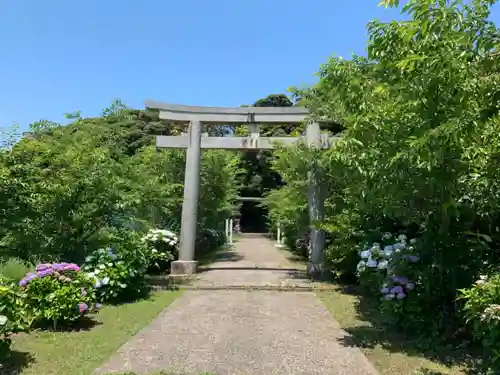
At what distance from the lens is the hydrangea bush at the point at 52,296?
5523 millimetres

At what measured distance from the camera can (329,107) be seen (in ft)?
31.8

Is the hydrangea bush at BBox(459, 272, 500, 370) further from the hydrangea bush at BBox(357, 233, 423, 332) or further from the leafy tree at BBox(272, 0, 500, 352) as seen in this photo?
the hydrangea bush at BBox(357, 233, 423, 332)

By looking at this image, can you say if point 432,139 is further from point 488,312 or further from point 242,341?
point 242,341

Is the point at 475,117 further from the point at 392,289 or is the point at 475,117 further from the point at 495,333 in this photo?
the point at 392,289

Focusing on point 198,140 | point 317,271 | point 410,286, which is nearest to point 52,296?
point 410,286

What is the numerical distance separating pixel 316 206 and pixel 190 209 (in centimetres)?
308

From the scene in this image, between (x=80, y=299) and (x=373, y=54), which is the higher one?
(x=373, y=54)

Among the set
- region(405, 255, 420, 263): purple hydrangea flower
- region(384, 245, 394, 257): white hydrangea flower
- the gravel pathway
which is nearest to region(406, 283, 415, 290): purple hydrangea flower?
region(405, 255, 420, 263): purple hydrangea flower

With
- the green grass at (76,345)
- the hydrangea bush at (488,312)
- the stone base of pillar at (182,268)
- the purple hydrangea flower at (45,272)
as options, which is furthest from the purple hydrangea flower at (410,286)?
the stone base of pillar at (182,268)

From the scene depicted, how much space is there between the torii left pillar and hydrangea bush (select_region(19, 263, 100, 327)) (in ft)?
16.6

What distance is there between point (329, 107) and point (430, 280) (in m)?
5.25

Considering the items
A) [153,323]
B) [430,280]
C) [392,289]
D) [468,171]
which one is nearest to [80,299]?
[153,323]

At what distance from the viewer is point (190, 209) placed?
10984 mm

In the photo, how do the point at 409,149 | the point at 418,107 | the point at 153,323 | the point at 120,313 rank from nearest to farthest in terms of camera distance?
the point at 409,149
the point at 418,107
the point at 153,323
the point at 120,313
